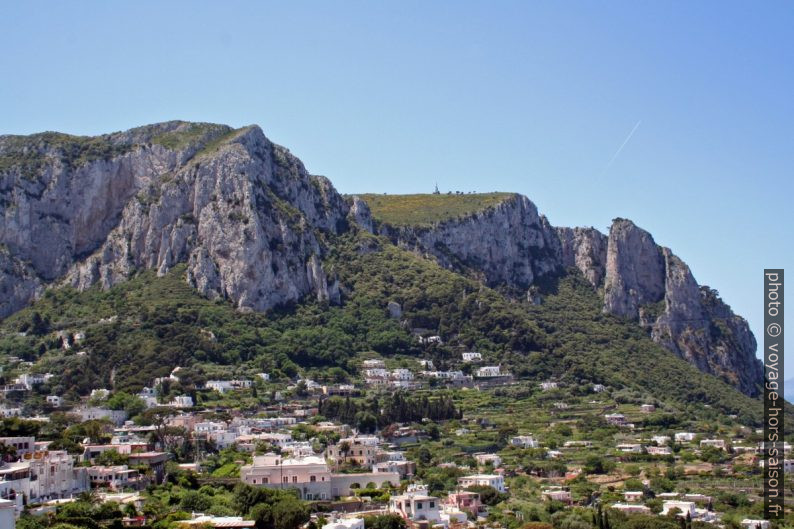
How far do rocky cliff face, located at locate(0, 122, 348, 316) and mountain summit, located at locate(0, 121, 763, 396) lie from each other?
0.46 ft

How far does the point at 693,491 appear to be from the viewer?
7206 centimetres

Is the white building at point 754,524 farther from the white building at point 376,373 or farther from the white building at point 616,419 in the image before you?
the white building at point 376,373

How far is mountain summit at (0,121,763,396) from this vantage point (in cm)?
12044

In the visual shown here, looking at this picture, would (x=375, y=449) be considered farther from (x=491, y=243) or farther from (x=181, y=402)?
(x=491, y=243)

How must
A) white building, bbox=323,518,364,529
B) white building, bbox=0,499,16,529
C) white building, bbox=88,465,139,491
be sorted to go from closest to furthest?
white building, bbox=0,499,16,529, white building, bbox=323,518,364,529, white building, bbox=88,465,139,491

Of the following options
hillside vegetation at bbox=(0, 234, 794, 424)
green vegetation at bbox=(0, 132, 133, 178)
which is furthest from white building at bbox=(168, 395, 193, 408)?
green vegetation at bbox=(0, 132, 133, 178)

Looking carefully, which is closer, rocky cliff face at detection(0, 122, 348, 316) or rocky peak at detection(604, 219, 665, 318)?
rocky cliff face at detection(0, 122, 348, 316)

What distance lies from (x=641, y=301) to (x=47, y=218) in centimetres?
7292

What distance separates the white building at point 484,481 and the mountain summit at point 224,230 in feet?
164

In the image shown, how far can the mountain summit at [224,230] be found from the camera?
395ft

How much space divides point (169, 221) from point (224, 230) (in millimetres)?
6591

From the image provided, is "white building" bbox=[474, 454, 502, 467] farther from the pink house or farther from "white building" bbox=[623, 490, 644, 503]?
the pink house

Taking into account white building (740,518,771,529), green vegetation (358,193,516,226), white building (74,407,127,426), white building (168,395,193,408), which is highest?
green vegetation (358,193,516,226)

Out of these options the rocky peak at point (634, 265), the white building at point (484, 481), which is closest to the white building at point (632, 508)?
the white building at point (484, 481)
